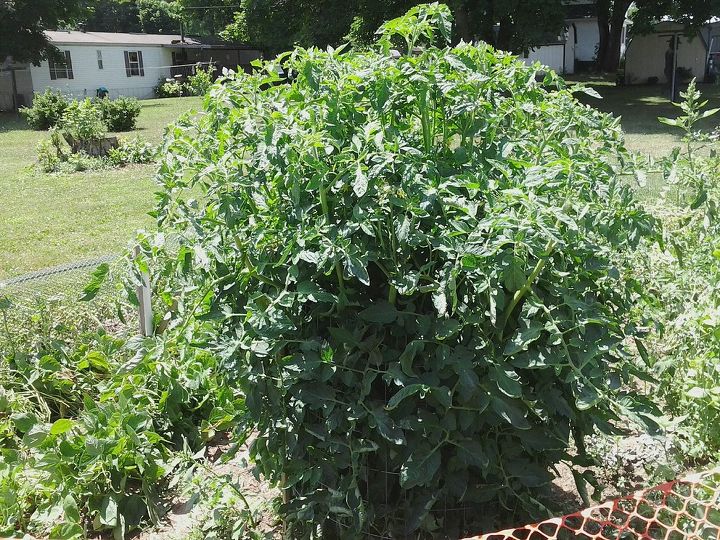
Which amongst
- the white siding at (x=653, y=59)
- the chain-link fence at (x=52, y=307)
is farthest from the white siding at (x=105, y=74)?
the chain-link fence at (x=52, y=307)

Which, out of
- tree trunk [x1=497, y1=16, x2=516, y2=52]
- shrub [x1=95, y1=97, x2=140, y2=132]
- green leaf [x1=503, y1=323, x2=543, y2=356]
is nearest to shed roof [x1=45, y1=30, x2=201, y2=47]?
shrub [x1=95, y1=97, x2=140, y2=132]

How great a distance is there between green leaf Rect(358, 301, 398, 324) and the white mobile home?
31516mm

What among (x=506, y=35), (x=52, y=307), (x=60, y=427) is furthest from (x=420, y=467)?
(x=506, y=35)

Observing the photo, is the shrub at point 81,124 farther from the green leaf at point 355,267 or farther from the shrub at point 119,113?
the green leaf at point 355,267

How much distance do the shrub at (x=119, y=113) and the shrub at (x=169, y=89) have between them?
Answer: 16.8 metres

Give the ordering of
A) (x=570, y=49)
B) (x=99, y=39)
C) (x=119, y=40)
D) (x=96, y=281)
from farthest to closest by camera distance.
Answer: (x=570, y=49) → (x=119, y=40) → (x=99, y=39) → (x=96, y=281)

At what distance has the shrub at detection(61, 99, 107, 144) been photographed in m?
13.3

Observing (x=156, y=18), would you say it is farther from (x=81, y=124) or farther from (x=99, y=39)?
(x=81, y=124)

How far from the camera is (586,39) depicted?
44.6 metres

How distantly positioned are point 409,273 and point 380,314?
5.9 inches

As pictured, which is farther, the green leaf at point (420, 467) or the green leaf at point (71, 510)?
the green leaf at point (71, 510)

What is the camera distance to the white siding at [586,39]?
145 feet

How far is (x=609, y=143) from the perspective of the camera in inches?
93.5

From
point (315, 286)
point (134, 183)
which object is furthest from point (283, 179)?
point (134, 183)
